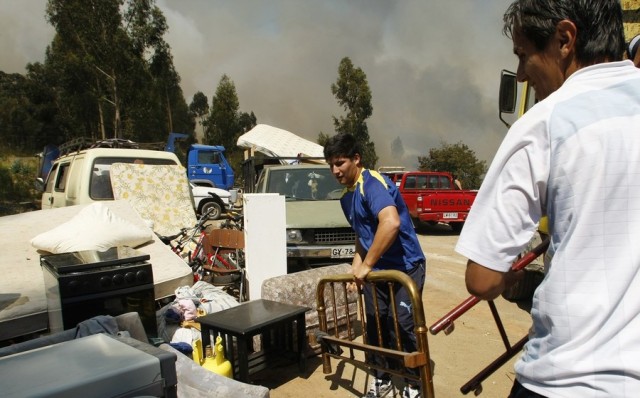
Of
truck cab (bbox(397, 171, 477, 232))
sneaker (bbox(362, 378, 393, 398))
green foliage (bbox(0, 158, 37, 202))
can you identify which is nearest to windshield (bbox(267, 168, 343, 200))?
sneaker (bbox(362, 378, 393, 398))

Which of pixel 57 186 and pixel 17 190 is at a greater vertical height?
pixel 57 186

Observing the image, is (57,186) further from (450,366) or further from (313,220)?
(450,366)

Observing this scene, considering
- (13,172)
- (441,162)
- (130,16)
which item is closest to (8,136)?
(13,172)

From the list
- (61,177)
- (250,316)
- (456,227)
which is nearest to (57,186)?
(61,177)

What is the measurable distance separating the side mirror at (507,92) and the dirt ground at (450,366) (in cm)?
255

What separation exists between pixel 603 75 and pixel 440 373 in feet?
10.7

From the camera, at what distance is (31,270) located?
13.3 feet

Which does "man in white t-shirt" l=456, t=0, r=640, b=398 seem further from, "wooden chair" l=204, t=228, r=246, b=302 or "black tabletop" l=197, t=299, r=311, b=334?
"wooden chair" l=204, t=228, r=246, b=302

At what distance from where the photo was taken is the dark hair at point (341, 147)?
281 cm

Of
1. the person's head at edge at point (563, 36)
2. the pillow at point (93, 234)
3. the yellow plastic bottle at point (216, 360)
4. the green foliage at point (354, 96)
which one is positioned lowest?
the yellow plastic bottle at point (216, 360)

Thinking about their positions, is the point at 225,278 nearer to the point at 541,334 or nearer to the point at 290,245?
the point at 290,245

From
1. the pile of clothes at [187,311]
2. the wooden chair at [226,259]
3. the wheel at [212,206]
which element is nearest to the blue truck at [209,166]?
the wheel at [212,206]

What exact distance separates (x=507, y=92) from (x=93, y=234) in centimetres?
504

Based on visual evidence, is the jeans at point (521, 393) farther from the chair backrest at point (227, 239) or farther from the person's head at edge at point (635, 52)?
the chair backrest at point (227, 239)
